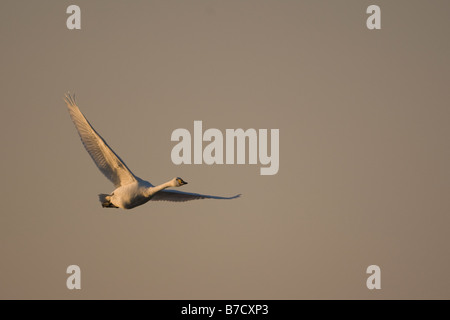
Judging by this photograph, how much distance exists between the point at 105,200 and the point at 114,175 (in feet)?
4.92

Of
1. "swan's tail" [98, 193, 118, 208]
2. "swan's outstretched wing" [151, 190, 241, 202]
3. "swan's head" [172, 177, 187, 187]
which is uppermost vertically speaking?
"swan's head" [172, 177, 187, 187]

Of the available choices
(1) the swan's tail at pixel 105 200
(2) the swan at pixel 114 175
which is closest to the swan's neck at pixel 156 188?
(2) the swan at pixel 114 175

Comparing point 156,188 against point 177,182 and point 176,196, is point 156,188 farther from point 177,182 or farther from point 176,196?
point 176,196

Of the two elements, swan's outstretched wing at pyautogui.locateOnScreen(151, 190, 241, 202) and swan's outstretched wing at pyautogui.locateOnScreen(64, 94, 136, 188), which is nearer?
swan's outstretched wing at pyautogui.locateOnScreen(64, 94, 136, 188)

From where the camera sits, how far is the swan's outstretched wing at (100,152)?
55.9m

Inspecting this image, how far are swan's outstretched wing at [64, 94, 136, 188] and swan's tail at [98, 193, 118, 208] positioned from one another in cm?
83

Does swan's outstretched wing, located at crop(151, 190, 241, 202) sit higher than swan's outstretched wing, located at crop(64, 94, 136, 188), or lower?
lower

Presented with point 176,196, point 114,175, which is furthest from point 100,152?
point 176,196

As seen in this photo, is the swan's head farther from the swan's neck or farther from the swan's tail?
the swan's tail

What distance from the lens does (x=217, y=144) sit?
72.7 m

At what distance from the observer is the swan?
184 feet

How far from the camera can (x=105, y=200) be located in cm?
5778

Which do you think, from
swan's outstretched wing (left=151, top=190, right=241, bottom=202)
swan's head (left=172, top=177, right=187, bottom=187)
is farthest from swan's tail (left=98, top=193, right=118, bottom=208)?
swan's head (left=172, top=177, right=187, bottom=187)

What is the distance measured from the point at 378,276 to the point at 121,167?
24.6 m
